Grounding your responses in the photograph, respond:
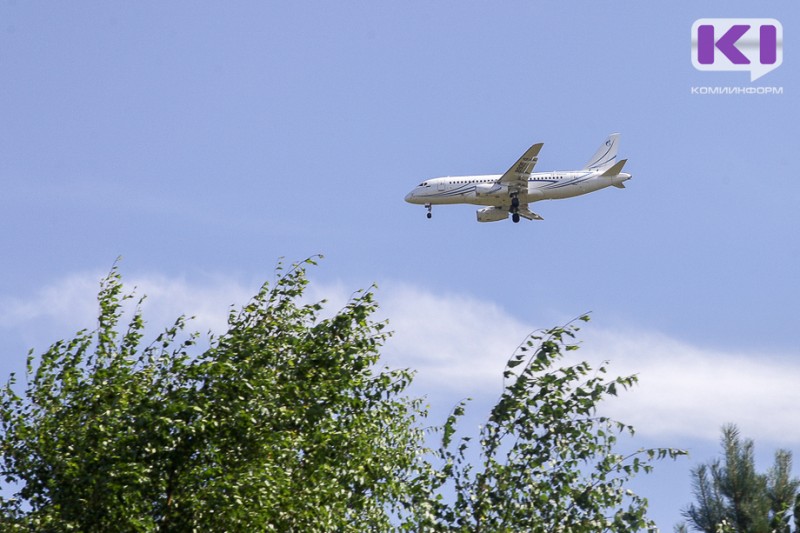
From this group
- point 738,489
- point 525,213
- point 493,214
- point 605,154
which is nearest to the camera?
point 738,489

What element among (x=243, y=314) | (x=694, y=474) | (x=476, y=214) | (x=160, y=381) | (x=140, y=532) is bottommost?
(x=140, y=532)

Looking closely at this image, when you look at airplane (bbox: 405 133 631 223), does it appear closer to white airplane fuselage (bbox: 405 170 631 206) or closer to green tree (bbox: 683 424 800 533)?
white airplane fuselage (bbox: 405 170 631 206)

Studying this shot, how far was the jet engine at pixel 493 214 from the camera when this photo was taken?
77812mm

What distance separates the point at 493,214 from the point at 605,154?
86.4ft

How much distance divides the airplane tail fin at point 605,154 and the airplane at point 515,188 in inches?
731

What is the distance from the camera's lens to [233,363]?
23.0m

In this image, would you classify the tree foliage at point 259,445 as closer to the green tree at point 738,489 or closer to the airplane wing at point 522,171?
the green tree at point 738,489

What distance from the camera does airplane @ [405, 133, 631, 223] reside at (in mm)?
76062

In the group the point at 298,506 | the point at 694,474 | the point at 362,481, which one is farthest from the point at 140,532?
the point at 694,474

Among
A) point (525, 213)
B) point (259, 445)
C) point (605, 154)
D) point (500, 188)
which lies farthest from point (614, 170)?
point (259, 445)

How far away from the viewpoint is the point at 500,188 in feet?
249

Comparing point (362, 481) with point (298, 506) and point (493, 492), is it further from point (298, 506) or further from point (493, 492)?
point (493, 492)

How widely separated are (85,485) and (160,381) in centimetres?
290

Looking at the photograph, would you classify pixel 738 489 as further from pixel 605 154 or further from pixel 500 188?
pixel 605 154
